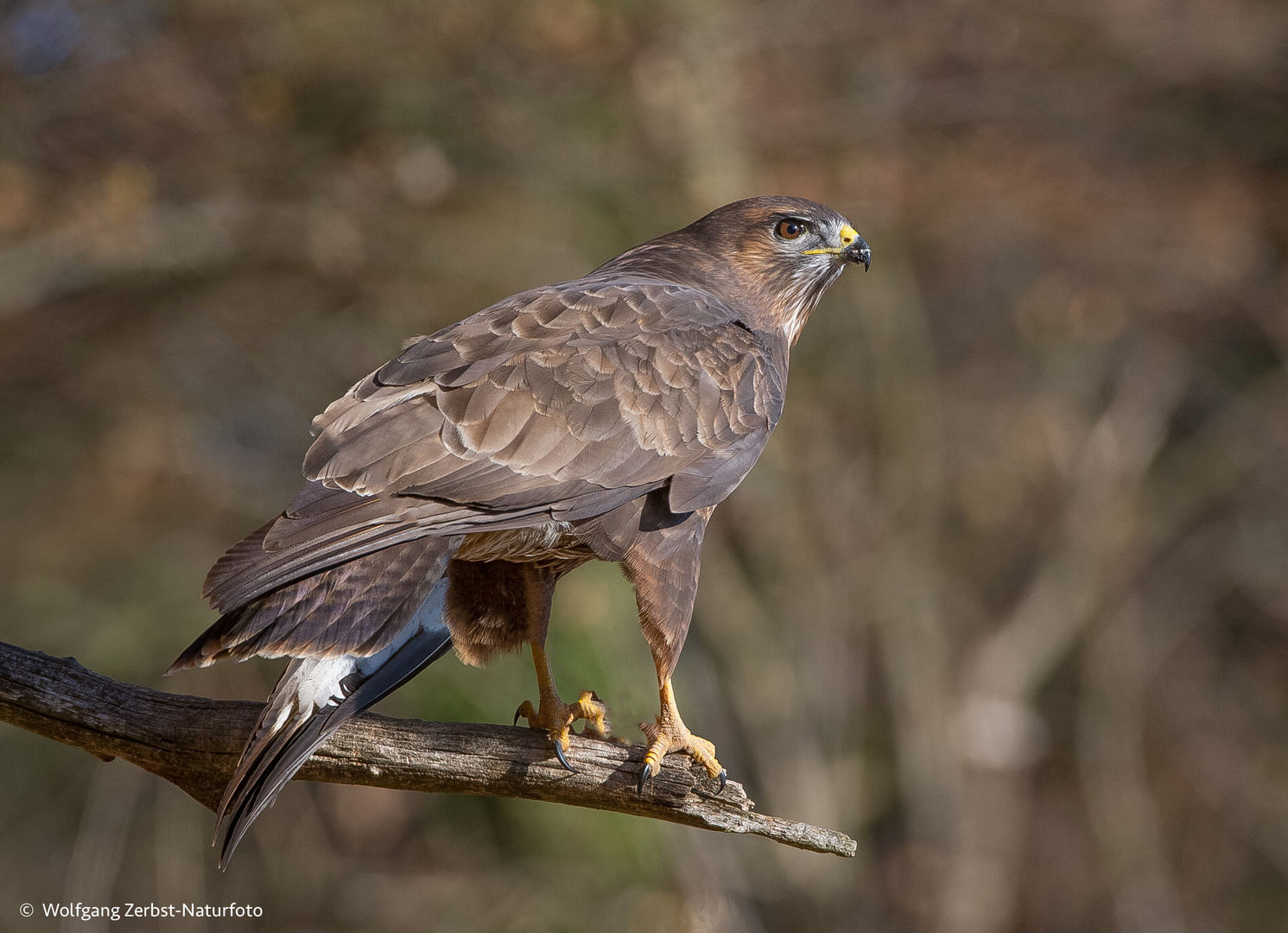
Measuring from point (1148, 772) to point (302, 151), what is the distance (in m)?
7.82

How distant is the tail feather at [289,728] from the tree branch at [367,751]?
16 cm

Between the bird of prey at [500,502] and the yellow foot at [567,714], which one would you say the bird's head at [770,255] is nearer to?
the bird of prey at [500,502]

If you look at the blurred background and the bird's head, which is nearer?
the bird's head

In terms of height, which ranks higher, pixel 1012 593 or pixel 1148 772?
pixel 1012 593

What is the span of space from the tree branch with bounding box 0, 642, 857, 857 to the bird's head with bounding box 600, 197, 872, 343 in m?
1.63

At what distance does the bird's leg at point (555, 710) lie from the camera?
3609 millimetres

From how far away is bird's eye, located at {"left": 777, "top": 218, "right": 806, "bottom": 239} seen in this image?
430cm

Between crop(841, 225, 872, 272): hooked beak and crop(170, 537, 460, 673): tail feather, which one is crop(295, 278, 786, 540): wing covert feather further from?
crop(841, 225, 872, 272): hooked beak

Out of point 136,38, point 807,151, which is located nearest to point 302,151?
point 136,38

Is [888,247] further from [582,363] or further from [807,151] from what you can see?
[582,363]

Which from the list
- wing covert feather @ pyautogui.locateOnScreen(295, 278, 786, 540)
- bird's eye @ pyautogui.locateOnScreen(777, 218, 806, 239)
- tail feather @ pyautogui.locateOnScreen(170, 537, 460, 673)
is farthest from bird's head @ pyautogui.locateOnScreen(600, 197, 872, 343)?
tail feather @ pyautogui.locateOnScreen(170, 537, 460, 673)

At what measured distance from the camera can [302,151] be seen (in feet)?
21.5

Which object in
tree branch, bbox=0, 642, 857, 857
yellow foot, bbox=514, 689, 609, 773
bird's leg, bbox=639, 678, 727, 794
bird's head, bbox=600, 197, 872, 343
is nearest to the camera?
tree branch, bbox=0, 642, 857, 857

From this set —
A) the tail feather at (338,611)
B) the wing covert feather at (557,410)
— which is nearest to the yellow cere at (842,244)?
the wing covert feather at (557,410)
